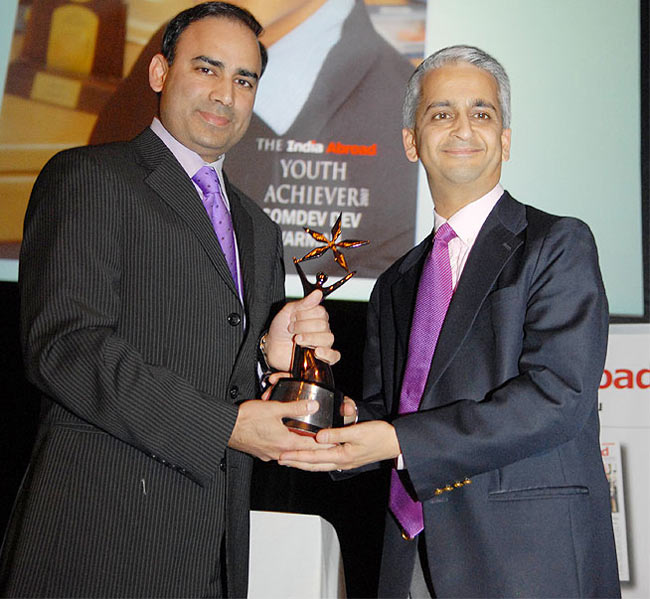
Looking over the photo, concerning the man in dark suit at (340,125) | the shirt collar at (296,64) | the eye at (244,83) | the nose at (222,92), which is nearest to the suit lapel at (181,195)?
the nose at (222,92)

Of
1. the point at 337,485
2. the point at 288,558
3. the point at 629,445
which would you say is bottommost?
the point at 288,558

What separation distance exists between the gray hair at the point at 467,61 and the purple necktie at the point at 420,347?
0.46 m

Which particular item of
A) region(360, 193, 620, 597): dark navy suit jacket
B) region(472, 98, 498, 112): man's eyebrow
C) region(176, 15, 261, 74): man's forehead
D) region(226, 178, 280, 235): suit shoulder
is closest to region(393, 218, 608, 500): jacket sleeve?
region(360, 193, 620, 597): dark navy suit jacket

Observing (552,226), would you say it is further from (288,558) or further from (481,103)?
(288,558)

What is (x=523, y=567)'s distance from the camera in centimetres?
163

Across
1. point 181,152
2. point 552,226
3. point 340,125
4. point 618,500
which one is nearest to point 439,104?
point 552,226

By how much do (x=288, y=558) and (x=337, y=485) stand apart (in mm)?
751

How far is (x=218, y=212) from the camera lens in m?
2.03

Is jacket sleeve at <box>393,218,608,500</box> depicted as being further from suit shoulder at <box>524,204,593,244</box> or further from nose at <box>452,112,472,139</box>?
nose at <box>452,112,472,139</box>

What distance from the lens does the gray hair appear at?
2109 mm

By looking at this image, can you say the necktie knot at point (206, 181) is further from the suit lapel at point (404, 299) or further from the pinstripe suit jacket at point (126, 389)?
the suit lapel at point (404, 299)

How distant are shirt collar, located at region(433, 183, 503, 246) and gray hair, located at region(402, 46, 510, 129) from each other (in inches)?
9.8

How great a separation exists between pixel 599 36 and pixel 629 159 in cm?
55

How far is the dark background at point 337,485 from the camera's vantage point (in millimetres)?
2936
